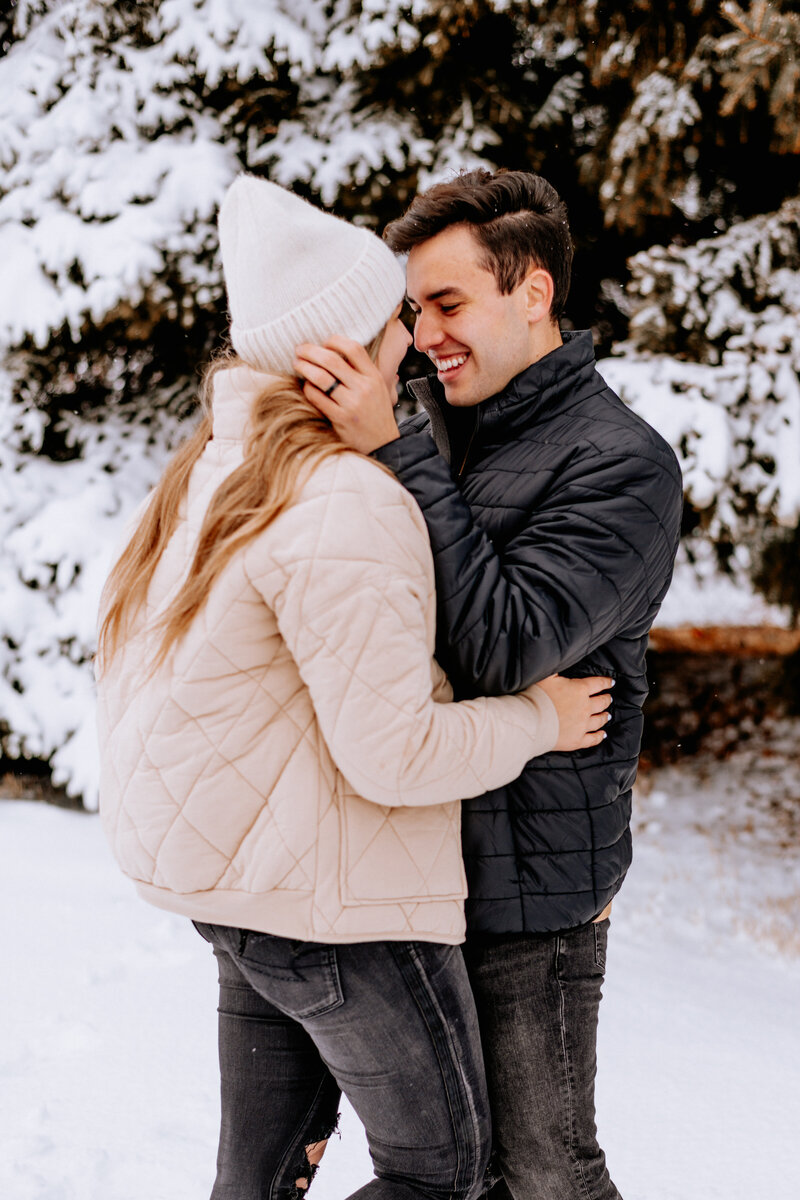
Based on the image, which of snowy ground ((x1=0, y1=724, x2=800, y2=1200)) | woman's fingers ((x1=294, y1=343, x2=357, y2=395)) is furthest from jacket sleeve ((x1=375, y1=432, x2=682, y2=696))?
snowy ground ((x1=0, y1=724, x2=800, y2=1200))

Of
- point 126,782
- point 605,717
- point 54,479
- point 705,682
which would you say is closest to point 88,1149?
point 126,782

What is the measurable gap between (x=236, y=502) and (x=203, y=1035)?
244cm

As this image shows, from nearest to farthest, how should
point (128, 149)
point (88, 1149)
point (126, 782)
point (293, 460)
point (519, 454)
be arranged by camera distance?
point (293, 460)
point (126, 782)
point (519, 454)
point (88, 1149)
point (128, 149)

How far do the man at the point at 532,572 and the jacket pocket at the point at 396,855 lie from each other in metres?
0.16

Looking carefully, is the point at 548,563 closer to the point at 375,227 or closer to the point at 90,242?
the point at 375,227

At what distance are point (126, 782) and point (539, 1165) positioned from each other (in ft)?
2.95

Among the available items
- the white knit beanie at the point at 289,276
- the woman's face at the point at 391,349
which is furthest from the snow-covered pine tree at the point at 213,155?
the white knit beanie at the point at 289,276

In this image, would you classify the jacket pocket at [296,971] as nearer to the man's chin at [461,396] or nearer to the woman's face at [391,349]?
the woman's face at [391,349]

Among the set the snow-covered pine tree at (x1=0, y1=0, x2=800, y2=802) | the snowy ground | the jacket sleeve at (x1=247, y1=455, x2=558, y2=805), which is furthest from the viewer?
the snow-covered pine tree at (x1=0, y1=0, x2=800, y2=802)

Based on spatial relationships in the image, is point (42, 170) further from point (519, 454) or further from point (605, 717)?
point (605, 717)

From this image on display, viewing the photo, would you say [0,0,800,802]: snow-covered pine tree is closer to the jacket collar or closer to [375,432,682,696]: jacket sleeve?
the jacket collar

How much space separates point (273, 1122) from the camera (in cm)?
157

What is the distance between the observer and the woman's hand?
5.02 ft

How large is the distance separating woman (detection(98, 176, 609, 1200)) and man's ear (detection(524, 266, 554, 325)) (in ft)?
1.25
